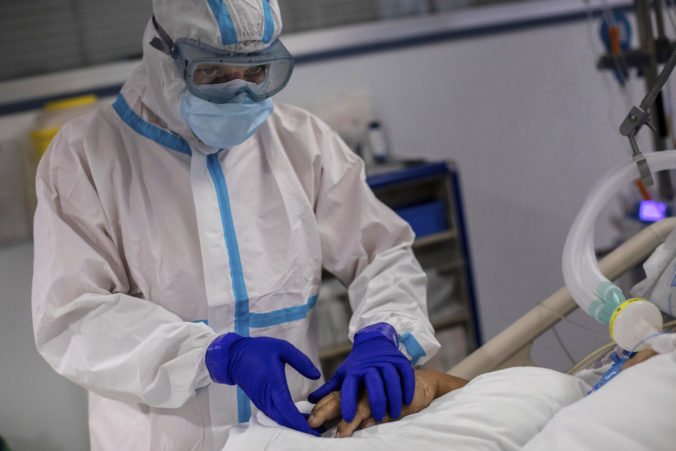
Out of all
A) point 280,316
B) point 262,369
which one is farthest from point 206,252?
point 262,369

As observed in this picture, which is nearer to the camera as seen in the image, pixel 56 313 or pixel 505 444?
pixel 505 444

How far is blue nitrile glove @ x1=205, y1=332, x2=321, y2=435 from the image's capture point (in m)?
1.22

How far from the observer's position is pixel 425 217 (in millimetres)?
2760

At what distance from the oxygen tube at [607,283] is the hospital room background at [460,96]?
1.43m

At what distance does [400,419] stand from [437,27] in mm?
2282

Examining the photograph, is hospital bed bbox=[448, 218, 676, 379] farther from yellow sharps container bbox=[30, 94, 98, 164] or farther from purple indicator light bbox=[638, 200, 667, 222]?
yellow sharps container bbox=[30, 94, 98, 164]

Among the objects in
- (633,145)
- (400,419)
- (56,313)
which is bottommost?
(400,419)

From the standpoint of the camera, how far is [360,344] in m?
1.35

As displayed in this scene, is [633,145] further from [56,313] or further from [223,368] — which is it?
[56,313]

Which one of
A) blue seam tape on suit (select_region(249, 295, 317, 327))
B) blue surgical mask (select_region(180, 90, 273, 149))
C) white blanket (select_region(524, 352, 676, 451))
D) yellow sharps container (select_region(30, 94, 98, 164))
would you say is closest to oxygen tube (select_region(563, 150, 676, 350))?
white blanket (select_region(524, 352, 676, 451))

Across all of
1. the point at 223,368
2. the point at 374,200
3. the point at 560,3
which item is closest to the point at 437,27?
the point at 560,3

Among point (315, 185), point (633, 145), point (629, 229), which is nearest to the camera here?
point (633, 145)

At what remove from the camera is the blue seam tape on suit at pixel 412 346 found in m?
1.39

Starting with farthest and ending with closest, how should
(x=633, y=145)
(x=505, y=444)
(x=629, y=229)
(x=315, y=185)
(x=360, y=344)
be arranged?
(x=629, y=229)
(x=315, y=185)
(x=360, y=344)
(x=633, y=145)
(x=505, y=444)
